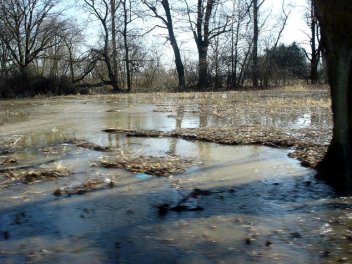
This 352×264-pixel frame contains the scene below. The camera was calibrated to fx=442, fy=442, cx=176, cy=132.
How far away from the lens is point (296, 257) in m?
3.04

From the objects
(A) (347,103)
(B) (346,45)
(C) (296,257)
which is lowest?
(C) (296,257)

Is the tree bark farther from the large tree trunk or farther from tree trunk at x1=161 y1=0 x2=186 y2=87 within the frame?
the large tree trunk

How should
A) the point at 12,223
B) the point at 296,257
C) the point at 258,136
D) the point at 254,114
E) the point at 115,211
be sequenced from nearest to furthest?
the point at 296,257 → the point at 12,223 → the point at 115,211 → the point at 258,136 → the point at 254,114

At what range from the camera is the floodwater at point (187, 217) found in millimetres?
3146

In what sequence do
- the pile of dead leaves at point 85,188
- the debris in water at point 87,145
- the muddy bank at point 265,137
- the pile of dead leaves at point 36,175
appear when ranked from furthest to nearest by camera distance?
the debris in water at point 87,145 < the muddy bank at point 265,137 < the pile of dead leaves at point 36,175 < the pile of dead leaves at point 85,188

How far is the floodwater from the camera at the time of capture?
3146 mm

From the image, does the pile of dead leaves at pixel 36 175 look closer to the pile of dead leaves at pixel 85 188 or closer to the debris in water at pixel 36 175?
the debris in water at pixel 36 175

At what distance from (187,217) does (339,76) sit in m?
2.40

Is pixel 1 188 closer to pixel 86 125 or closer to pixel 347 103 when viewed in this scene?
pixel 347 103

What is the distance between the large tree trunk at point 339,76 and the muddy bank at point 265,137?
0.61 m

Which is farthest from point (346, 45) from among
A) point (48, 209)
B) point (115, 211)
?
point (48, 209)

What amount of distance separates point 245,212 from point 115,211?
1.19 metres

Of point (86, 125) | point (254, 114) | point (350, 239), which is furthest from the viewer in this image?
point (254, 114)

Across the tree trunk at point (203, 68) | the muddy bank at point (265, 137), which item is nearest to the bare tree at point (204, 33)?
the tree trunk at point (203, 68)
